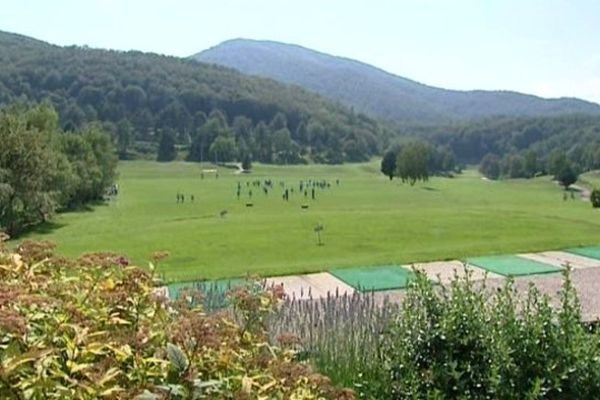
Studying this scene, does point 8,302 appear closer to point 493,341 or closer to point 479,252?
point 493,341

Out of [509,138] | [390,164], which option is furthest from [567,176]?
[509,138]

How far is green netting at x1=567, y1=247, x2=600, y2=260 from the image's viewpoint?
1848 cm

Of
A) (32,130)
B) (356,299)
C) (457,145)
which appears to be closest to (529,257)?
(356,299)

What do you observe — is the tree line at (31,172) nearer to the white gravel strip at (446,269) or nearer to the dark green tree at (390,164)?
the white gravel strip at (446,269)

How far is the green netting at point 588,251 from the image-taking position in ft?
60.6

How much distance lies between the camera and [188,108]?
15450 cm

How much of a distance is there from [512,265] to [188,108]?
143512 millimetres

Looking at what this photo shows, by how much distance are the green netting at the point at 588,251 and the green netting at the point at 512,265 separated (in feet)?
7.04

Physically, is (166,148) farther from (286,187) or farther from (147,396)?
(147,396)

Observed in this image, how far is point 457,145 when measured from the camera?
599 feet

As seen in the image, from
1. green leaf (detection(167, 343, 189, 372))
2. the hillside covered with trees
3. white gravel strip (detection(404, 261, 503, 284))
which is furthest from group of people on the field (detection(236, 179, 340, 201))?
the hillside covered with trees

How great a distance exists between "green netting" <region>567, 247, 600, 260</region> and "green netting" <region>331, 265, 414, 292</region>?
20.2ft

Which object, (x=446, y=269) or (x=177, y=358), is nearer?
(x=177, y=358)

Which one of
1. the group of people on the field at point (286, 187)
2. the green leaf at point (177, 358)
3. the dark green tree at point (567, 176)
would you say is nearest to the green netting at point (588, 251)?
the green leaf at point (177, 358)
